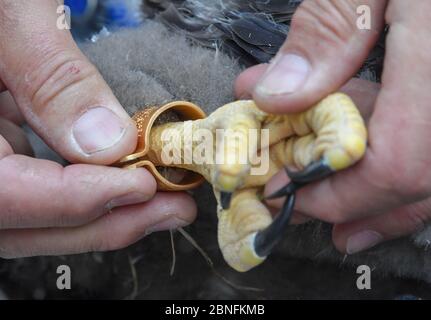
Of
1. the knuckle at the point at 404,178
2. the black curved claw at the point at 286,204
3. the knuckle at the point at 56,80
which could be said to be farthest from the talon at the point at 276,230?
the knuckle at the point at 56,80

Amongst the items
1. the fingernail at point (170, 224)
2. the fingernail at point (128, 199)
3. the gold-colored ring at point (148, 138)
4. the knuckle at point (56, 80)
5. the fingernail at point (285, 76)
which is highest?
the fingernail at point (285, 76)

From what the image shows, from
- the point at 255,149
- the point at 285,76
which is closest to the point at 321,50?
the point at 285,76

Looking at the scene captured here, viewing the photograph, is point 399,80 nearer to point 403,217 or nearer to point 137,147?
point 403,217

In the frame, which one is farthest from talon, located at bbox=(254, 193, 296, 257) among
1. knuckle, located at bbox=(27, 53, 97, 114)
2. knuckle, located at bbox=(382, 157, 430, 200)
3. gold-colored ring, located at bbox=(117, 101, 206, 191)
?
knuckle, located at bbox=(27, 53, 97, 114)

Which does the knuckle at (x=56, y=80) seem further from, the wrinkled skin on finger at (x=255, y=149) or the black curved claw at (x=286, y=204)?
the black curved claw at (x=286, y=204)

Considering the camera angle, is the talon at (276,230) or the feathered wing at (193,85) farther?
the feathered wing at (193,85)

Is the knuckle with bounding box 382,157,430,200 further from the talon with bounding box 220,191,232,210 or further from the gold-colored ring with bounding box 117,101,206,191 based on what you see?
the gold-colored ring with bounding box 117,101,206,191
